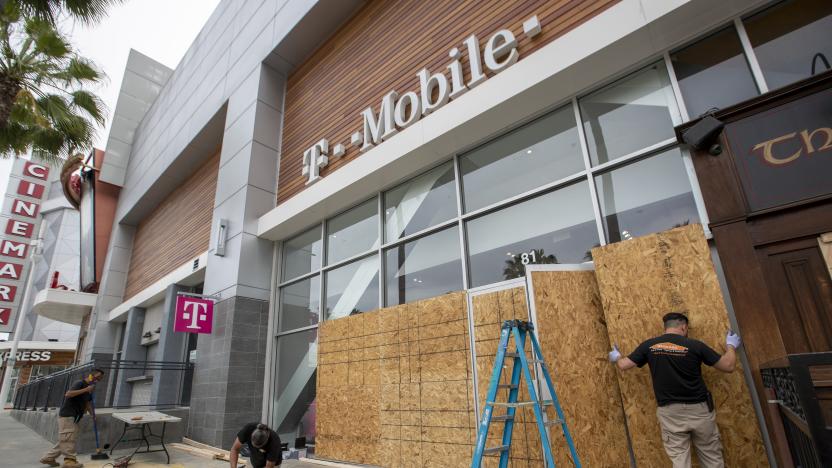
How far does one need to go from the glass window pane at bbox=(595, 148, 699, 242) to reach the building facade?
0.9 inches

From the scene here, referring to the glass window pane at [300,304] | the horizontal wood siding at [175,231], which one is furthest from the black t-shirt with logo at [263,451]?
the horizontal wood siding at [175,231]

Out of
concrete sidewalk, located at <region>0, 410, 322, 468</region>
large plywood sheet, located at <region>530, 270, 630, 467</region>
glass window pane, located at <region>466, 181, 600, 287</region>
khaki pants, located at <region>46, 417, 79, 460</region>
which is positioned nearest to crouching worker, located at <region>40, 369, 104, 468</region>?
khaki pants, located at <region>46, 417, 79, 460</region>

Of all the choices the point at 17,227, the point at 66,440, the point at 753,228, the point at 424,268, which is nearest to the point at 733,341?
the point at 753,228

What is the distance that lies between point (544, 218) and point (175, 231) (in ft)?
50.9

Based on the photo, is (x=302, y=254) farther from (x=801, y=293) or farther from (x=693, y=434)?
(x=801, y=293)

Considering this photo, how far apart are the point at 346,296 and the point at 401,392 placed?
278 centimetres

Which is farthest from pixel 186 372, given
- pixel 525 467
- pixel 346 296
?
pixel 525 467

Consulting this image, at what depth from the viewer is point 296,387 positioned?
907 cm

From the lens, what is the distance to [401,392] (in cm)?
643

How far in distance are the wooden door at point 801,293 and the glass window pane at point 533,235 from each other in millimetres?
1767

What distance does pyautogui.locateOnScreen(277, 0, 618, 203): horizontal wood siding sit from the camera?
6.47m

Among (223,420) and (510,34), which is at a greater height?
(510,34)

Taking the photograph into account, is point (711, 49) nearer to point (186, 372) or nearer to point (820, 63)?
point (820, 63)

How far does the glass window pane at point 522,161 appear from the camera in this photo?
6.09 m
